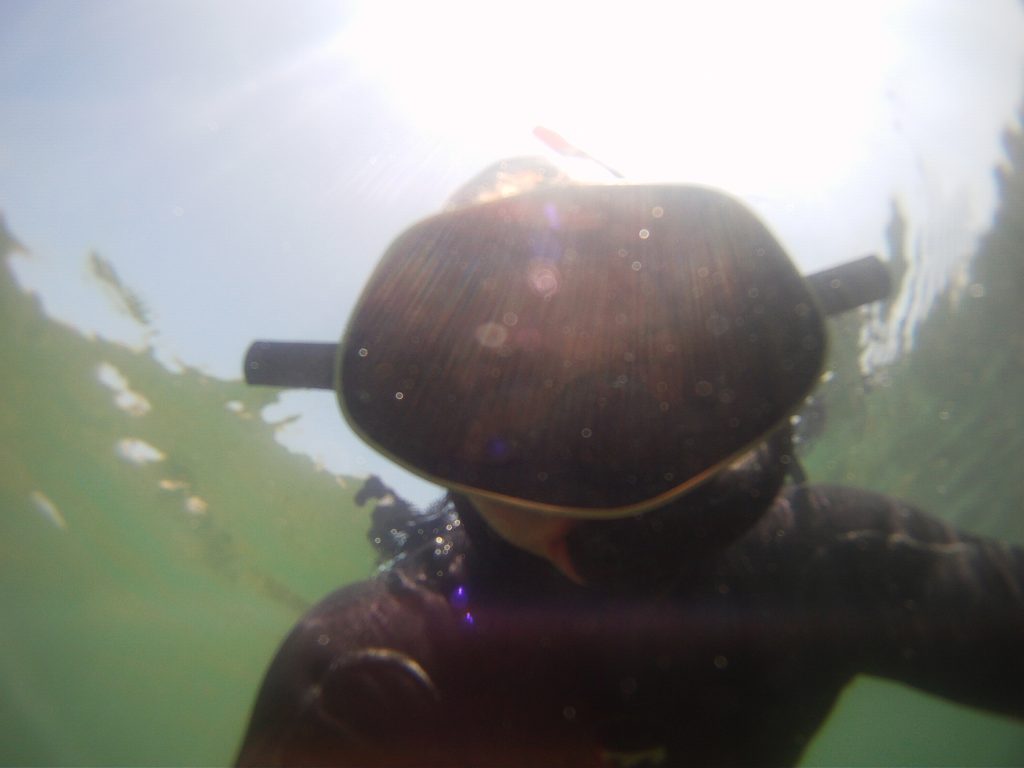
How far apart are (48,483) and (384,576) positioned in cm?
1946

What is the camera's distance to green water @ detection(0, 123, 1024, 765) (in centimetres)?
1117

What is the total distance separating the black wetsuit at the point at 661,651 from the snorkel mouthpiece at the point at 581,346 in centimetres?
74

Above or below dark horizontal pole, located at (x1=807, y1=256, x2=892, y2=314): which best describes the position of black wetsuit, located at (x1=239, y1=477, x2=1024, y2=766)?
below

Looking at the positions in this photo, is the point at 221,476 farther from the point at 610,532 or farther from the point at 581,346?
the point at 581,346

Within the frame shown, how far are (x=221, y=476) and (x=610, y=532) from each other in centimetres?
1596

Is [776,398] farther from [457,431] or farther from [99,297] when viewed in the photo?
[99,297]

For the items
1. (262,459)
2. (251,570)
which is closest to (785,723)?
(262,459)

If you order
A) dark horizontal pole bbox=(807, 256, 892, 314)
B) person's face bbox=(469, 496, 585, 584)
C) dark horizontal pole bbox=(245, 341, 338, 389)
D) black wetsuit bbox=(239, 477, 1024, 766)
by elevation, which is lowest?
black wetsuit bbox=(239, 477, 1024, 766)

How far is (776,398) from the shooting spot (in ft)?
4.19

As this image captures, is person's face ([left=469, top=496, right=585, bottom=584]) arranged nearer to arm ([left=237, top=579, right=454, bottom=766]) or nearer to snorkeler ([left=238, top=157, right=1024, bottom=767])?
snorkeler ([left=238, top=157, right=1024, bottom=767])

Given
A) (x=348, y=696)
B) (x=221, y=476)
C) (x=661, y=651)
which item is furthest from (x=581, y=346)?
(x=221, y=476)

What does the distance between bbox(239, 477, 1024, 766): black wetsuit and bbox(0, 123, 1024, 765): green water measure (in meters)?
2.23

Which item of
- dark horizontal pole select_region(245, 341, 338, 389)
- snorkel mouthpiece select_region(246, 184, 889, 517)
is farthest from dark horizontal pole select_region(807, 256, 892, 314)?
dark horizontal pole select_region(245, 341, 338, 389)

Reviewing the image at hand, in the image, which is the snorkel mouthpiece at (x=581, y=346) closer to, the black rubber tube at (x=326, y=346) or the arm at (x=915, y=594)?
the black rubber tube at (x=326, y=346)
